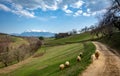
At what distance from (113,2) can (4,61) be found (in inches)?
2362

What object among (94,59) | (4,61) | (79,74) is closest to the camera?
(79,74)

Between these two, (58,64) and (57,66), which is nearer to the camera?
(57,66)

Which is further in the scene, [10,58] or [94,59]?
[10,58]

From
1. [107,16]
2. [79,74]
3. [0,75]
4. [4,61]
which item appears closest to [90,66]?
[79,74]

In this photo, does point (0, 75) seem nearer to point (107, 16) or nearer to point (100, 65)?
point (107, 16)

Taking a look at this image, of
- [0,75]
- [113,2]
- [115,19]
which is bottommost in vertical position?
[0,75]

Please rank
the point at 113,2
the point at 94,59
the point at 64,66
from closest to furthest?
the point at 94,59
the point at 64,66
the point at 113,2

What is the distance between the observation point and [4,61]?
93.3 meters

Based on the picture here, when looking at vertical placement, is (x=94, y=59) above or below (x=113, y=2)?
below

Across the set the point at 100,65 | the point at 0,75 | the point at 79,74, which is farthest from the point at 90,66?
the point at 0,75

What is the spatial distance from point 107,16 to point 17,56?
199 ft

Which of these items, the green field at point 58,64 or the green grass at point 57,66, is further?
the green field at point 58,64

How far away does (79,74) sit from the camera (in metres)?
22.8

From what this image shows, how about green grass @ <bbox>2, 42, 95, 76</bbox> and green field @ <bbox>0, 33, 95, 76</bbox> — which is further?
green field @ <bbox>0, 33, 95, 76</bbox>
